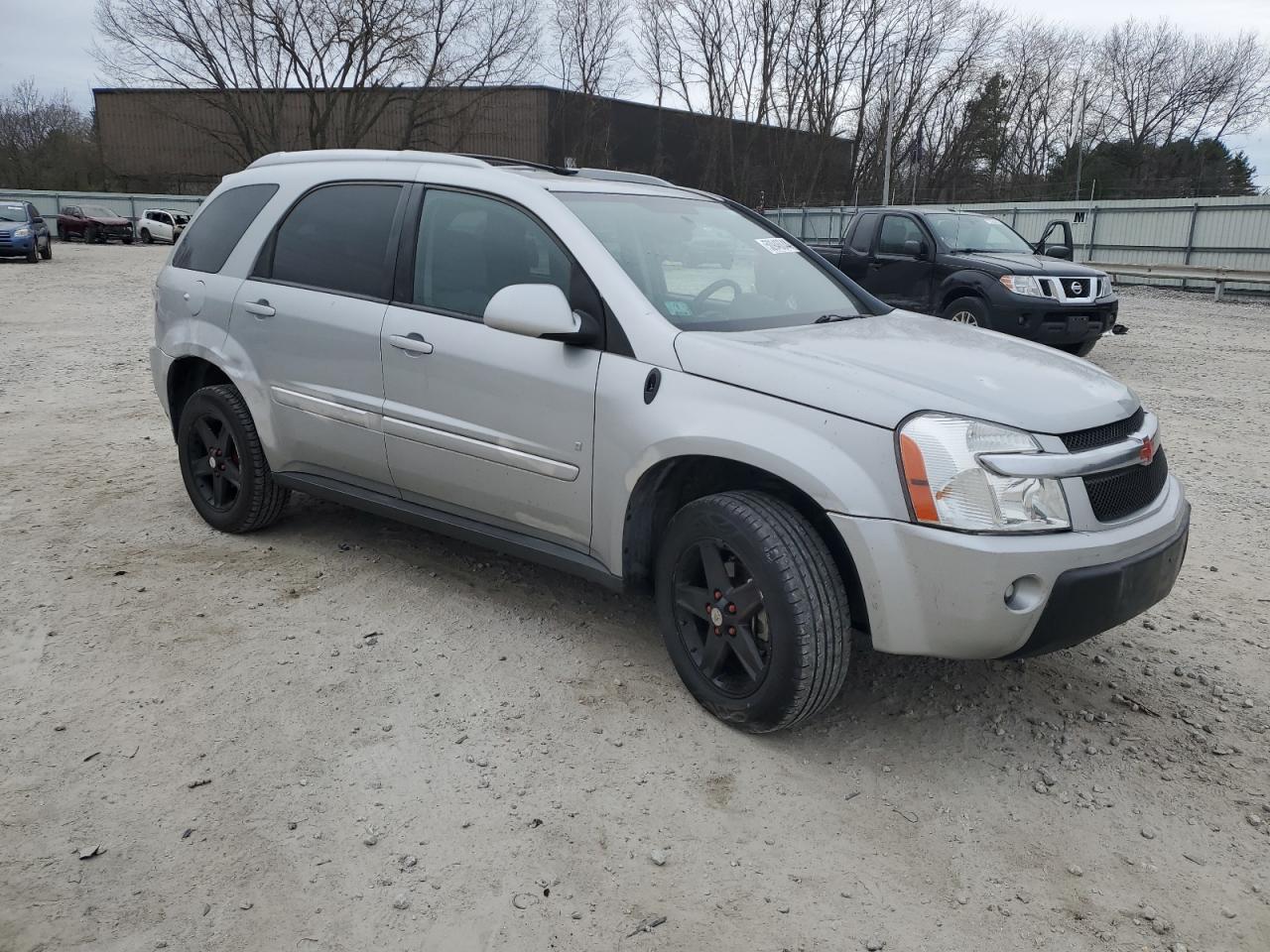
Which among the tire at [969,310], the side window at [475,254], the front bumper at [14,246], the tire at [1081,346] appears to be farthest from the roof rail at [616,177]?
the front bumper at [14,246]

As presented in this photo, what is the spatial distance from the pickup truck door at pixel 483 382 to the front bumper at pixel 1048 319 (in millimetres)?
7424

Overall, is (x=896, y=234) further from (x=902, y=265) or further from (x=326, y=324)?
(x=326, y=324)

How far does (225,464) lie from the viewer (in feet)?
15.8

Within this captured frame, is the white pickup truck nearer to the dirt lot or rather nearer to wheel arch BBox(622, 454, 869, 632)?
the dirt lot

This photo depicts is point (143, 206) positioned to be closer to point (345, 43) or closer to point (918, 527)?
point (345, 43)

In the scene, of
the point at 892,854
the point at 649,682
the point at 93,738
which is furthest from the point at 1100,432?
the point at 93,738

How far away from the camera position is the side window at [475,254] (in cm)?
366

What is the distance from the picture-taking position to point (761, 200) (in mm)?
51406

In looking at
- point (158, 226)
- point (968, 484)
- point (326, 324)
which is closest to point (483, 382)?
point (326, 324)

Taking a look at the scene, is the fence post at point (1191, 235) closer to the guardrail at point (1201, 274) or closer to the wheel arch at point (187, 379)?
the guardrail at point (1201, 274)

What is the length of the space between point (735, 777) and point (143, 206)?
5229 cm

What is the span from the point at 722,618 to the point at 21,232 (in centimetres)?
2705

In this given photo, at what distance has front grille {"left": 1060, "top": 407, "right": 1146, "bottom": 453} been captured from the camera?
2.89 m

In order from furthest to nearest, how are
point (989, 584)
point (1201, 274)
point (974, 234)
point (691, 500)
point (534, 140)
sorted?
1. point (534, 140)
2. point (1201, 274)
3. point (974, 234)
4. point (691, 500)
5. point (989, 584)
